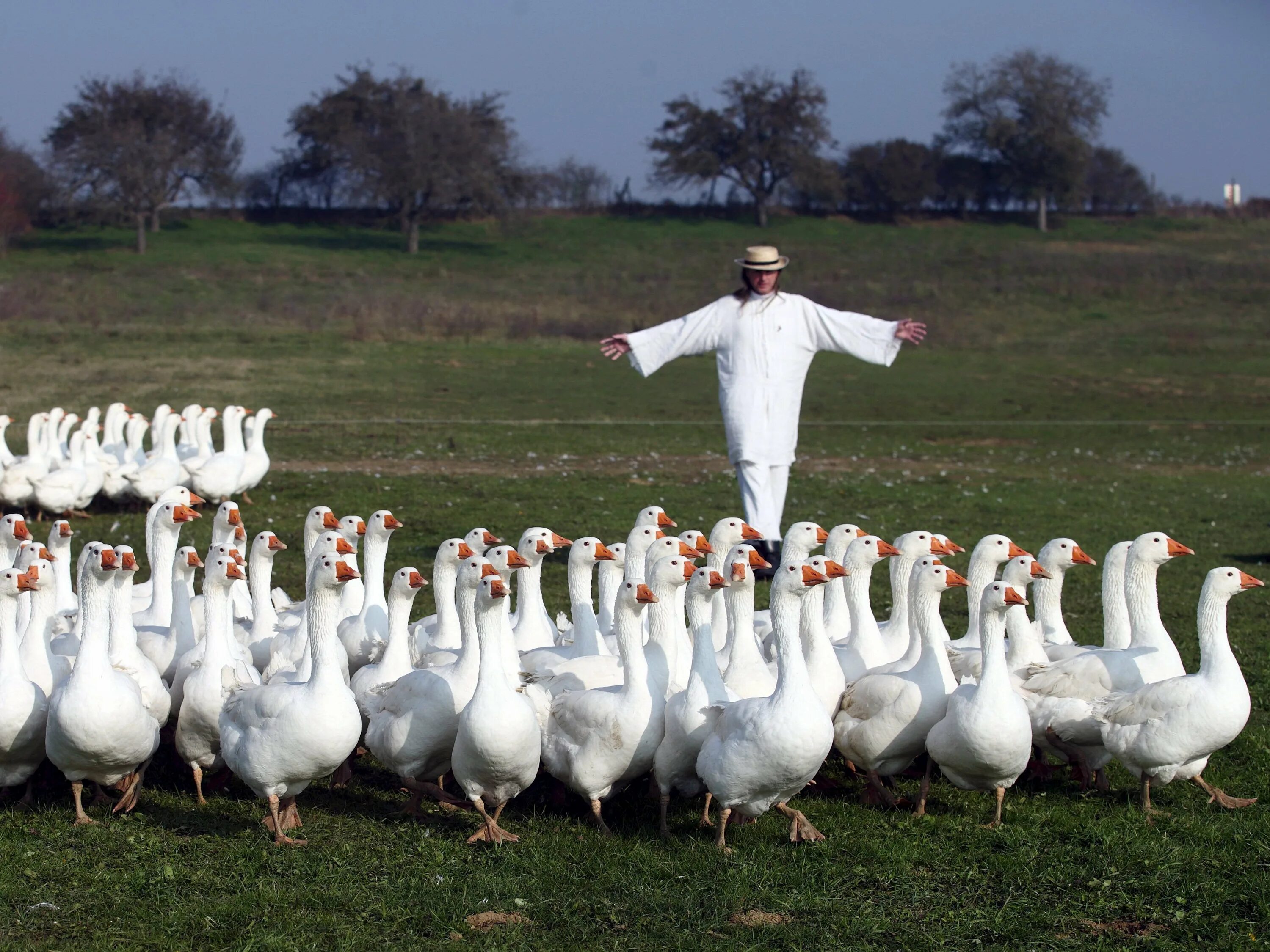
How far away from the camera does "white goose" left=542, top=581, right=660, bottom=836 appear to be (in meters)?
6.51

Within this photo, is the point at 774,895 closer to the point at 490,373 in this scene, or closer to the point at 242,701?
the point at 242,701

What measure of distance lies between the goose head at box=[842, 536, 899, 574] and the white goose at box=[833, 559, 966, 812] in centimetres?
75

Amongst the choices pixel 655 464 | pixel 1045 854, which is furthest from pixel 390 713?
pixel 655 464

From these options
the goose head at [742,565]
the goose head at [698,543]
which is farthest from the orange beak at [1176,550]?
the goose head at [698,543]

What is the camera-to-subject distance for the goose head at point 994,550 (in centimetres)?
779

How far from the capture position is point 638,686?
6.64 m

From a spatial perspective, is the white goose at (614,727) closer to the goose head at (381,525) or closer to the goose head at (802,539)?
the goose head at (802,539)

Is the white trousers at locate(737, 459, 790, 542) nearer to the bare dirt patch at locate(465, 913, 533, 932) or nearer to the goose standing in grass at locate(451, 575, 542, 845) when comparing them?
the goose standing in grass at locate(451, 575, 542, 845)

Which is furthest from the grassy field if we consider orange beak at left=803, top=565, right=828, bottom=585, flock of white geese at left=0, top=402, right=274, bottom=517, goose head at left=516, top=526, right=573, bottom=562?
goose head at left=516, top=526, right=573, bottom=562

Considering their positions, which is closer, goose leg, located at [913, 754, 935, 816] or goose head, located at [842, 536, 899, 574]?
goose leg, located at [913, 754, 935, 816]

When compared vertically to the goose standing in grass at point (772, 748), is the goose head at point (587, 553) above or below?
above

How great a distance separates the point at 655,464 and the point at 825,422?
17.7 ft

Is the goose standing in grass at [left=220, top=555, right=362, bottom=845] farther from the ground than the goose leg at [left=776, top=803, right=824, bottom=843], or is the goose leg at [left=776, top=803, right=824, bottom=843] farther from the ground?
the goose standing in grass at [left=220, top=555, right=362, bottom=845]

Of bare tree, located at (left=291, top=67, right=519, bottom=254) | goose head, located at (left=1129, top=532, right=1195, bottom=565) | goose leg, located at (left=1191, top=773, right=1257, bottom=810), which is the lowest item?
goose leg, located at (left=1191, top=773, right=1257, bottom=810)
